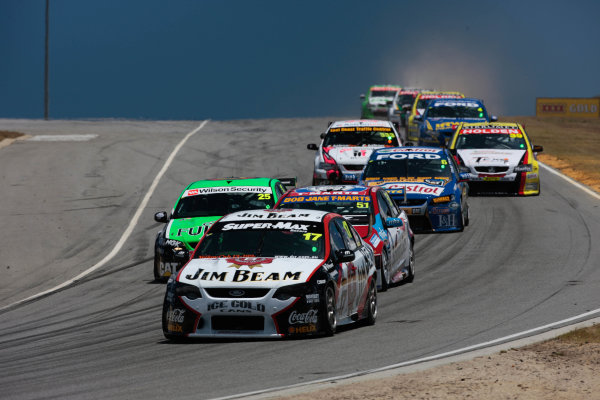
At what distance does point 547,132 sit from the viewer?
46.4 meters

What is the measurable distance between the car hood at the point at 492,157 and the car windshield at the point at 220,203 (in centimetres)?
932

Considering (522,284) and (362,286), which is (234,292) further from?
(522,284)

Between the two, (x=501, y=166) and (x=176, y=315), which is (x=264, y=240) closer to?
(x=176, y=315)

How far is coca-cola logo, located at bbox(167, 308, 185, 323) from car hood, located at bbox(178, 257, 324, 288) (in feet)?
0.94

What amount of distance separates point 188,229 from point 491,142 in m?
12.4

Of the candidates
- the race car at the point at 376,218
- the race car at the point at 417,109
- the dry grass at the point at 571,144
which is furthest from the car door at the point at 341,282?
the race car at the point at 417,109

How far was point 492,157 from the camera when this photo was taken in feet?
86.8

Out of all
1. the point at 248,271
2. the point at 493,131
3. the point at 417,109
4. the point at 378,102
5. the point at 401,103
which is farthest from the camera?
the point at 378,102

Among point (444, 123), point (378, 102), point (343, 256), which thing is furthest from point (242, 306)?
point (378, 102)

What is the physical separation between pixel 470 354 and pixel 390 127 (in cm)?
1805

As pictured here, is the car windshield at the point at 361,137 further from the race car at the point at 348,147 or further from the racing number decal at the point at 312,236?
the racing number decal at the point at 312,236

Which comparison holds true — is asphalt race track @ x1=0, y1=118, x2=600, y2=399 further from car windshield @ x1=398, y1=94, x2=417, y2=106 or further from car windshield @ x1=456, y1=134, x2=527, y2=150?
car windshield @ x1=398, y1=94, x2=417, y2=106

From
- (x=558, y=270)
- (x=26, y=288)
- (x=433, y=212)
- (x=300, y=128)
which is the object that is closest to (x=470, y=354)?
(x=558, y=270)

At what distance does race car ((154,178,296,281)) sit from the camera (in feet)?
54.3
